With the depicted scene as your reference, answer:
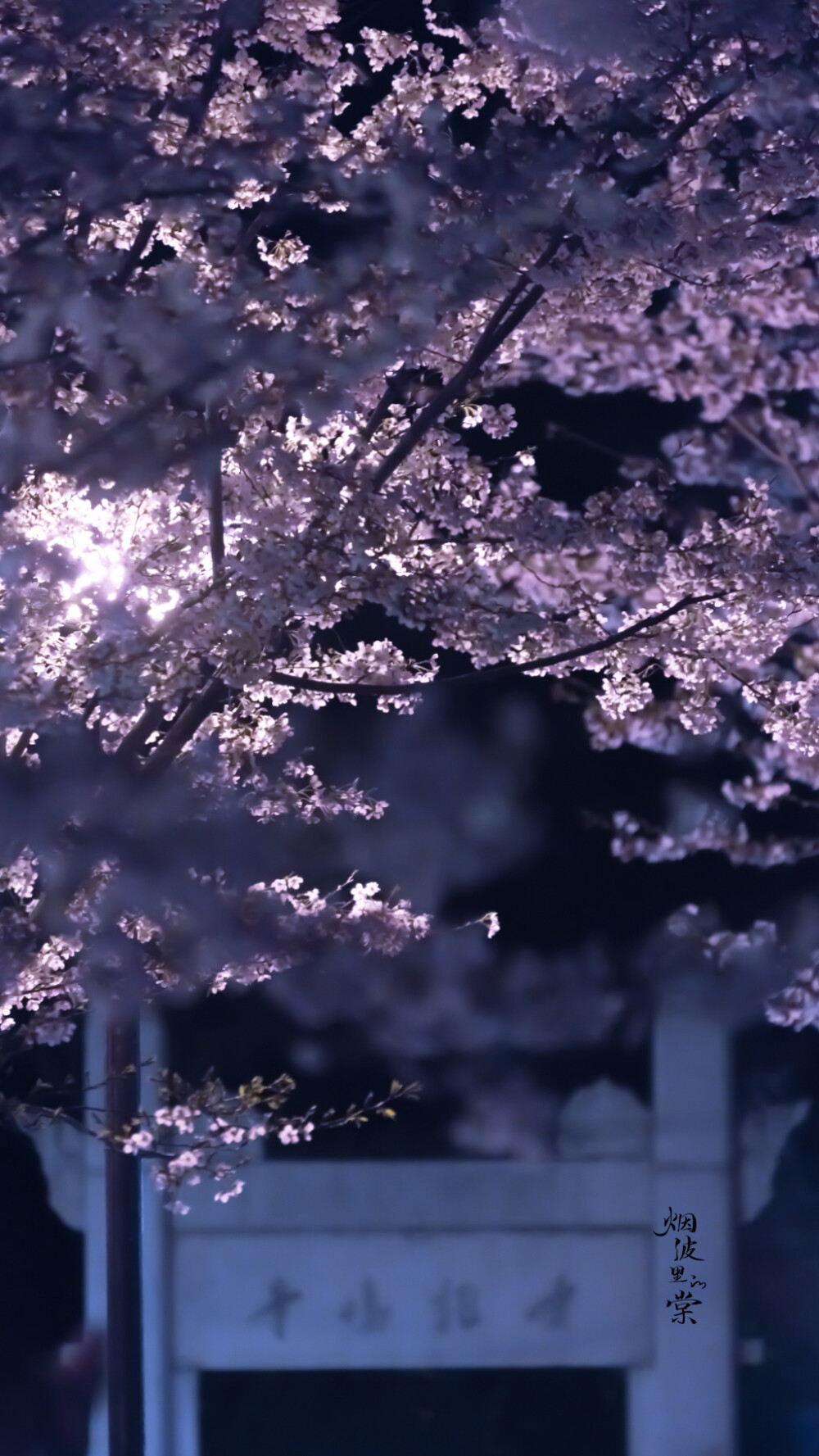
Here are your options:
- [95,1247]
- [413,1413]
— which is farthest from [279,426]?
[413,1413]

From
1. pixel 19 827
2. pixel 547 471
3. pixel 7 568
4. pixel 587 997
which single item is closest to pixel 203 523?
pixel 7 568

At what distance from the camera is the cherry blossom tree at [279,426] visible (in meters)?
3.04

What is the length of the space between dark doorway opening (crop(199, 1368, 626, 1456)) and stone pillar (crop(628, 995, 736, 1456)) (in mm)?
196

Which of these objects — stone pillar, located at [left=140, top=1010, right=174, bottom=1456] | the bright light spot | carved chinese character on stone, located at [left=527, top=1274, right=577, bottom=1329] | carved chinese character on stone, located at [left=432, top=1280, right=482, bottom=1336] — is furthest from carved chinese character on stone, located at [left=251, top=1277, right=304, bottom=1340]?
the bright light spot

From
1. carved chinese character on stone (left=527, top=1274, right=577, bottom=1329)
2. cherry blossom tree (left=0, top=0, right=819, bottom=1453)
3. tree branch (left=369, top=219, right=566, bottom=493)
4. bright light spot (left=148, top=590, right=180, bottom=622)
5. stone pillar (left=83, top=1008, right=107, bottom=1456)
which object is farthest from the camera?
carved chinese character on stone (left=527, top=1274, right=577, bottom=1329)

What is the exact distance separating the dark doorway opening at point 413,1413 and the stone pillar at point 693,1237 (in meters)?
0.20

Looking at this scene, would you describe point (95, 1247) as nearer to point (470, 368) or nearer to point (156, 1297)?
point (156, 1297)

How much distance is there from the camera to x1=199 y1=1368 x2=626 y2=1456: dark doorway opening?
18.9ft

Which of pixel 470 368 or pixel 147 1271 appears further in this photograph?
pixel 147 1271

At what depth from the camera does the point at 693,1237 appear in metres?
5.80

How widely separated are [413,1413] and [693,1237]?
4.84 feet

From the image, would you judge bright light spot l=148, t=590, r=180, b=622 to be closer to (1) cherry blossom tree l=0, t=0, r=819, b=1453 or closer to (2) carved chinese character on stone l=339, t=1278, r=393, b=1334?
(1) cherry blossom tree l=0, t=0, r=819, b=1453

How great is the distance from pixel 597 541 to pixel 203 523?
1120 millimetres

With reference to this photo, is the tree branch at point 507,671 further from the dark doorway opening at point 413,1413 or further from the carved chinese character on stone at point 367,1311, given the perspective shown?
the dark doorway opening at point 413,1413
